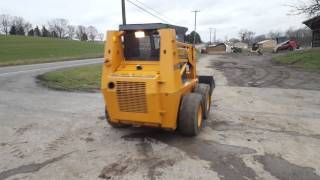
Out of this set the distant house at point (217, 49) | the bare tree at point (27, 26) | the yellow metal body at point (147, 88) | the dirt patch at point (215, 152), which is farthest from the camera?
the bare tree at point (27, 26)

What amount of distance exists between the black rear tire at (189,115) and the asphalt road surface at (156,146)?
212 mm

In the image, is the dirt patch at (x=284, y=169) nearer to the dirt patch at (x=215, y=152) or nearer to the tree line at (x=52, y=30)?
the dirt patch at (x=215, y=152)

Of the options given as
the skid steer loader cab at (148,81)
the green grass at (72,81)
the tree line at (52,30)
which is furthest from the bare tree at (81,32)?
the skid steer loader cab at (148,81)

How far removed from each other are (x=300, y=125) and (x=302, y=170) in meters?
3.05

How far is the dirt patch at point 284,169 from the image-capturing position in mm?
5098

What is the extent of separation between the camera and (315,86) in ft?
50.7

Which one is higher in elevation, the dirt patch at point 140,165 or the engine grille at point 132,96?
the engine grille at point 132,96

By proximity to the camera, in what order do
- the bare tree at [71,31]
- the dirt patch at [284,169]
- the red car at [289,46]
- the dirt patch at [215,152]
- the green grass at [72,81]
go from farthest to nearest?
the bare tree at [71,31] < the red car at [289,46] < the green grass at [72,81] < the dirt patch at [215,152] < the dirt patch at [284,169]

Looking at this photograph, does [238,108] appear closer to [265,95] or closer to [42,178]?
[265,95]

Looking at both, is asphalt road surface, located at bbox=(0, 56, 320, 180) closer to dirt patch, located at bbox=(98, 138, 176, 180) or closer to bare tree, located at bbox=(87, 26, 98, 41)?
dirt patch, located at bbox=(98, 138, 176, 180)

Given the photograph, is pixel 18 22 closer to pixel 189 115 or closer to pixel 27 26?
pixel 27 26

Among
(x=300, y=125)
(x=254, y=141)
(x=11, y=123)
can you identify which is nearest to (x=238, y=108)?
(x=300, y=125)

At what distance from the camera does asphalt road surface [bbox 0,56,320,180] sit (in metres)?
5.25

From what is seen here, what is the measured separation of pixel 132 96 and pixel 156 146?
1034mm
